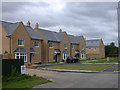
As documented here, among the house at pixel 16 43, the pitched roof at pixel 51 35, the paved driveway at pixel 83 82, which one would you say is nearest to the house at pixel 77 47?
the pitched roof at pixel 51 35

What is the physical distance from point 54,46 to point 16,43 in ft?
41.6

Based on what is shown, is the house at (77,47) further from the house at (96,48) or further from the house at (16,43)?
the house at (16,43)

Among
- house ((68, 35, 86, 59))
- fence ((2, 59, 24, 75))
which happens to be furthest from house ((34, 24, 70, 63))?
fence ((2, 59, 24, 75))

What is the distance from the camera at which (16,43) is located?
29297mm

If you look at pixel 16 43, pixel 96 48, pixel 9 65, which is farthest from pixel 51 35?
pixel 96 48

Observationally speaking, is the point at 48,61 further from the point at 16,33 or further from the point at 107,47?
the point at 107,47

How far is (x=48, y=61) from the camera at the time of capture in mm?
37906

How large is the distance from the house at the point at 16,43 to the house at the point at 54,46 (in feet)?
16.0

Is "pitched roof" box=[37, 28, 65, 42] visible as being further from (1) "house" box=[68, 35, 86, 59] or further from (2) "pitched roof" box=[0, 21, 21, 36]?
(2) "pitched roof" box=[0, 21, 21, 36]

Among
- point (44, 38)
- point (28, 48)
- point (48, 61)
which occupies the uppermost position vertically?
point (44, 38)

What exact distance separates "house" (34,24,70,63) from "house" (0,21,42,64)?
4.88m

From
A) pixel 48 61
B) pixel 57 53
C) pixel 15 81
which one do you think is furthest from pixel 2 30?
pixel 15 81

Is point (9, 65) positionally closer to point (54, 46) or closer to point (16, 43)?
point (16, 43)

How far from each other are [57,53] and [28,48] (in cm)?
1116
